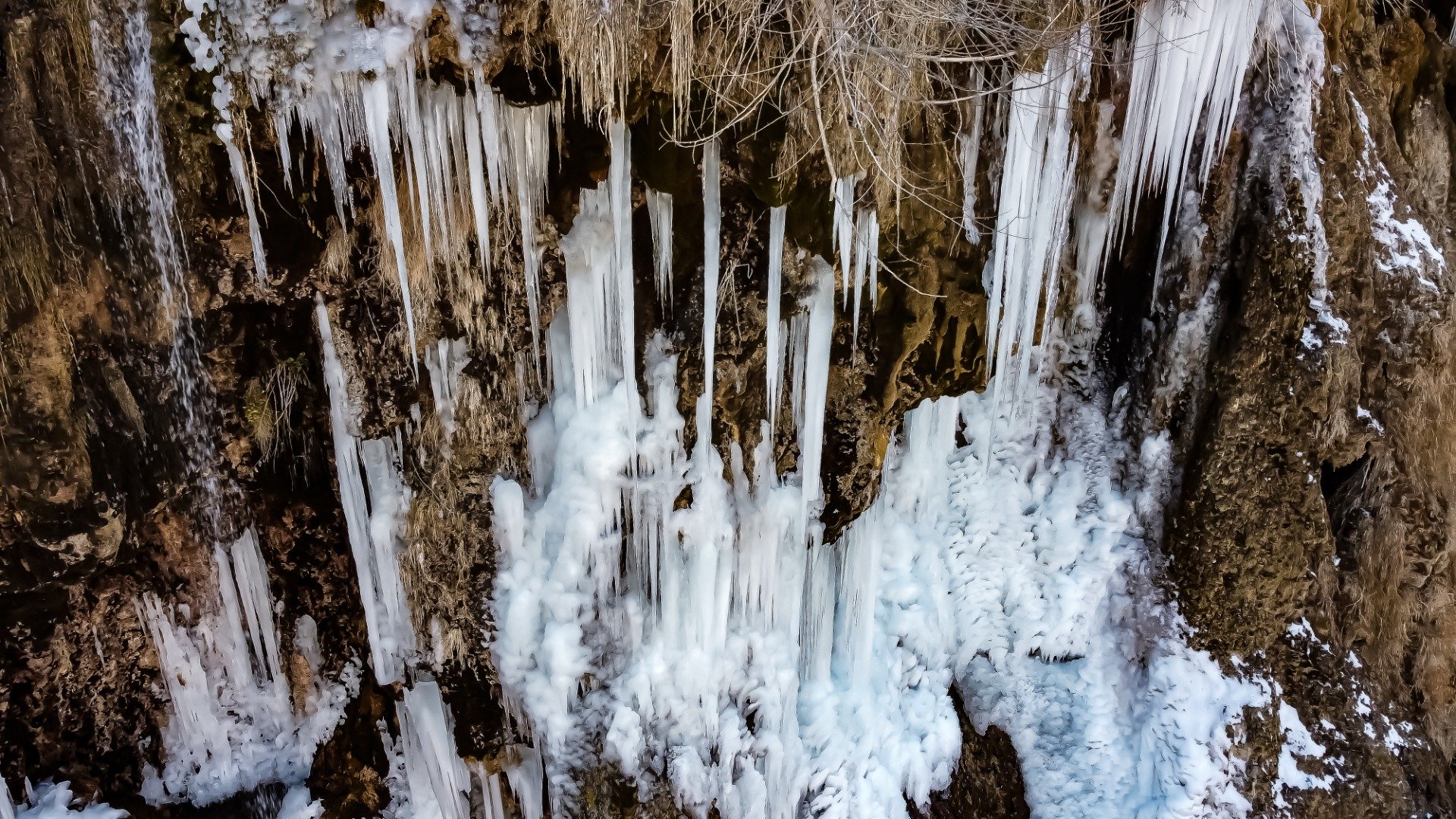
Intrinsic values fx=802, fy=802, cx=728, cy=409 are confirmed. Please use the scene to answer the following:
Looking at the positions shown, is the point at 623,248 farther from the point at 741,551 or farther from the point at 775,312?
the point at 741,551

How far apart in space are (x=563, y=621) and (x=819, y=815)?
5.87 feet

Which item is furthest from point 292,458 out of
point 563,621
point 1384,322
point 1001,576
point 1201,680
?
point 1384,322

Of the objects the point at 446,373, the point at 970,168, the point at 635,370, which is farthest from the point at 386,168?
the point at 970,168

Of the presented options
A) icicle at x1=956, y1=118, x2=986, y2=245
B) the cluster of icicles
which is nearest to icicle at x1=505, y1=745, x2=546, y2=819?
the cluster of icicles

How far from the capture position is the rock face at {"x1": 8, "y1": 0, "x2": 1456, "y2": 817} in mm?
3082

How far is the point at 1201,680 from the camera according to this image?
14.2 ft

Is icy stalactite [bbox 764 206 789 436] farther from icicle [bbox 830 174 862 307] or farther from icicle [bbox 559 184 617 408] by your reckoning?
icicle [bbox 559 184 617 408]

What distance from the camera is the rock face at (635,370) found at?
308 cm

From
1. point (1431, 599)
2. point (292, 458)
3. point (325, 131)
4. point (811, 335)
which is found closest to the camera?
point (325, 131)

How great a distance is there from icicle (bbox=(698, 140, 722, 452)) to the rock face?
26 mm

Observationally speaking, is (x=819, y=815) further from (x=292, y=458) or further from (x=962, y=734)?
(x=292, y=458)

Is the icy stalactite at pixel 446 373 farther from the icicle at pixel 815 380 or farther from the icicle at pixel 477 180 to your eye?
the icicle at pixel 815 380

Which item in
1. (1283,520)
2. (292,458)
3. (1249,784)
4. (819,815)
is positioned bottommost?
(819,815)

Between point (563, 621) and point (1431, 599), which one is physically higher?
point (563, 621)
